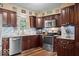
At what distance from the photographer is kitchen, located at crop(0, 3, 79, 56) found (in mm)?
1522

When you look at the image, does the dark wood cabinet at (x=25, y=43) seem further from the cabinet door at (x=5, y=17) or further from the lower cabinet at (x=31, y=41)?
the cabinet door at (x=5, y=17)

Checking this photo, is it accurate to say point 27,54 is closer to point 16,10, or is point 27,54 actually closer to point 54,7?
point 16,10

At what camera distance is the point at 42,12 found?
1.59 meters

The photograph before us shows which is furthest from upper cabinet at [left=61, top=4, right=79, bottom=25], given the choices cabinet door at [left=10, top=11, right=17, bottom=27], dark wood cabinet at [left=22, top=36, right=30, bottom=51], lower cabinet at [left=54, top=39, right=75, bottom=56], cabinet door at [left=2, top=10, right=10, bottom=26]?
cabinet door at [left=2, top=10, right=10, bottom=26]

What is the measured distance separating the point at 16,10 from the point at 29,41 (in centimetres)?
56

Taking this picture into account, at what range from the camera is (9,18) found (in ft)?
4.95

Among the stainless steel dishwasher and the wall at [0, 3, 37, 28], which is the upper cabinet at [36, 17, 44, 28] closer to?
the wall at [0, 3, 37, 28]

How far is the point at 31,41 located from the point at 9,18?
529 mm

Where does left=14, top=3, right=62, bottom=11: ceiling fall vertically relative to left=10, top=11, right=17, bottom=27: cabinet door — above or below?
above

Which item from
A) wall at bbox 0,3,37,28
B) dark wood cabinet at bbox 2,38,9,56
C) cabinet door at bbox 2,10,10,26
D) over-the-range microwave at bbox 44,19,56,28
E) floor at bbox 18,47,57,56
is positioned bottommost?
floor at bbox 18,47,57,56

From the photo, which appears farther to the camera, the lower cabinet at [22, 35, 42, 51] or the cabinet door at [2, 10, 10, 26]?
the lower cabinet at [22, 35, 42, 51]

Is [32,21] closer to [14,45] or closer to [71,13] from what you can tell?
[14,45]

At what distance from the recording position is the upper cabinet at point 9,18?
1.49 metres

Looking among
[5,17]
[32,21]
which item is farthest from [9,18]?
[32,21]
